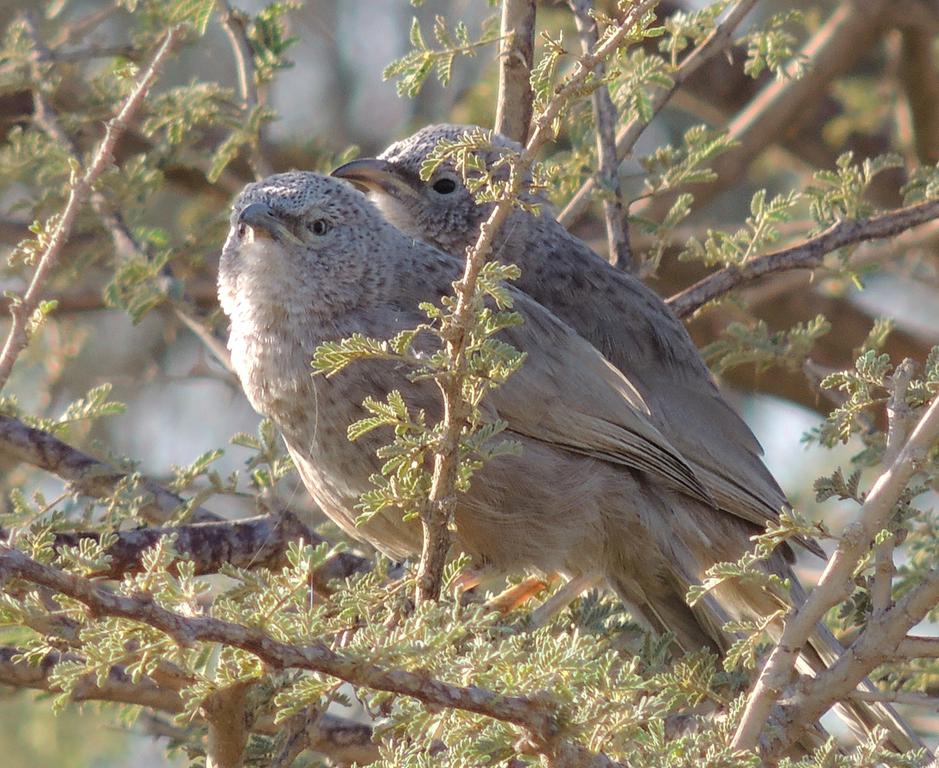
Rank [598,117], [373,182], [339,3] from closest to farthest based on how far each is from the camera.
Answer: [598,117]
[373,182]
[339,3]

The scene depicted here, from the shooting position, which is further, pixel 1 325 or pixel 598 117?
pixel 1 325

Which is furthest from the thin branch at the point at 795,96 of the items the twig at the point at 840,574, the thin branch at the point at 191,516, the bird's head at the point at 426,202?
the twig at the point at 840,574

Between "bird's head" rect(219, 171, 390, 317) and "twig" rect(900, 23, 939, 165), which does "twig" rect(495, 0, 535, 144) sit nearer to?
"bird's head" rect(219, 171, 390, 317)

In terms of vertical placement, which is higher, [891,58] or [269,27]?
[891,58]

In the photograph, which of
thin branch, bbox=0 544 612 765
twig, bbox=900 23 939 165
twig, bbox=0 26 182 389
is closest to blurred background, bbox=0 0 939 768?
twig, bbox=900 23 939 165

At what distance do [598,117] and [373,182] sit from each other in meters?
1.05

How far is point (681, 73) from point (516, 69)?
0.61 m

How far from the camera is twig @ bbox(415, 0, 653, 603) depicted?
9.21ft

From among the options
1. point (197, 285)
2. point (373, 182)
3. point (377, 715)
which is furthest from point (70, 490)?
point (197, 285)

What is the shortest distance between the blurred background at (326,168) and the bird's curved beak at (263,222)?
0.88 m

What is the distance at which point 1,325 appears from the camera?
7863 mm

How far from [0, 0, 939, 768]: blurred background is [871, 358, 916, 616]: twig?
1.90 metres

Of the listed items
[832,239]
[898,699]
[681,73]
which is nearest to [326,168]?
[681,73]

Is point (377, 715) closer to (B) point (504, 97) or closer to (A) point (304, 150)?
(B) point (504, 97)
